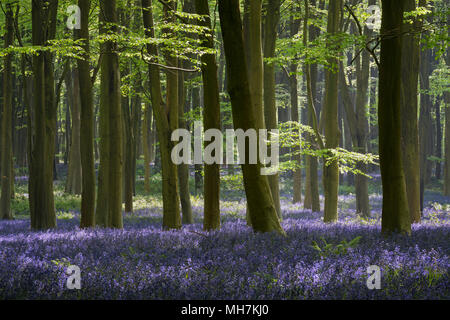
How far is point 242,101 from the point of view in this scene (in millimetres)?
A: 7457

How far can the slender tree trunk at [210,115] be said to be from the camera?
916 centimetres

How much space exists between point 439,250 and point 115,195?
8172 mm

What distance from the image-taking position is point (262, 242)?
6.61 meters

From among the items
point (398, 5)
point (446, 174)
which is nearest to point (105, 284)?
point (398, 5)

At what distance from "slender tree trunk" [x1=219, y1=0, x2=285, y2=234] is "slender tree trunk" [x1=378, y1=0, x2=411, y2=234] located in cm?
193

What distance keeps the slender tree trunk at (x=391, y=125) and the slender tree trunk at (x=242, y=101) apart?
6.33ft

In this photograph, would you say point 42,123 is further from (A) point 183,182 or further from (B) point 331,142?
(B) point 331,142

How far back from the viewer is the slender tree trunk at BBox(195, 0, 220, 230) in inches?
361

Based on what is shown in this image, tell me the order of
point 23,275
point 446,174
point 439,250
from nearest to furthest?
point 23,275
point 439,250
point 446,174
